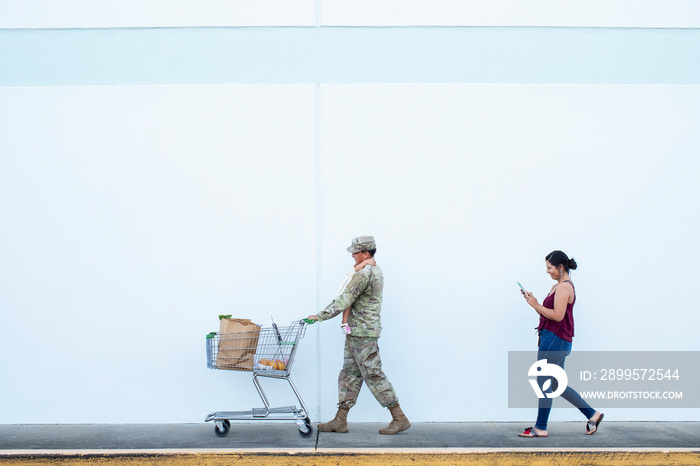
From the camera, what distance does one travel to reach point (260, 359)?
574 centimetres

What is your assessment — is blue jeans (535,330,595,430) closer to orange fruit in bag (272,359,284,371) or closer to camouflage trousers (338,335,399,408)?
camouflage trousers (338,335,399,408)

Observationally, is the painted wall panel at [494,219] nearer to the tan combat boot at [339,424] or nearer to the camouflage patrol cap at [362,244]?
the tan combat boot at [339,424]

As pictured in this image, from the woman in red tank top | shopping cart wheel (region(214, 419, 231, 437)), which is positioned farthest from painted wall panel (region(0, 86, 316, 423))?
the woman in red tank top

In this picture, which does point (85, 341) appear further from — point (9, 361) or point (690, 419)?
point (690, 419)

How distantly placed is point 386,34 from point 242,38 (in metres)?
1.53

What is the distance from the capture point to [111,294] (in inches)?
249

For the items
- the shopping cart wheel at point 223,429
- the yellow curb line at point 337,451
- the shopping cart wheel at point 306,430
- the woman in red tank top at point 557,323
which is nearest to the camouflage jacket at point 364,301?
the shopping cart wheel at point 306,430

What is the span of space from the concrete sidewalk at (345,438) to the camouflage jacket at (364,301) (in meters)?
1.01

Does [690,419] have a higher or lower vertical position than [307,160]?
lower

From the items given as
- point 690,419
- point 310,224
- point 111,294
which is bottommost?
point 690,419

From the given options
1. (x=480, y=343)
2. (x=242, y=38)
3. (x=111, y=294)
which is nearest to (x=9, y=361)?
(x=111, y=294)

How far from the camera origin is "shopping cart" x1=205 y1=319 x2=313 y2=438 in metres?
5.52

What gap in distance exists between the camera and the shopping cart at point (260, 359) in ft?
18.1

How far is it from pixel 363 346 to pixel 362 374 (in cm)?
26
